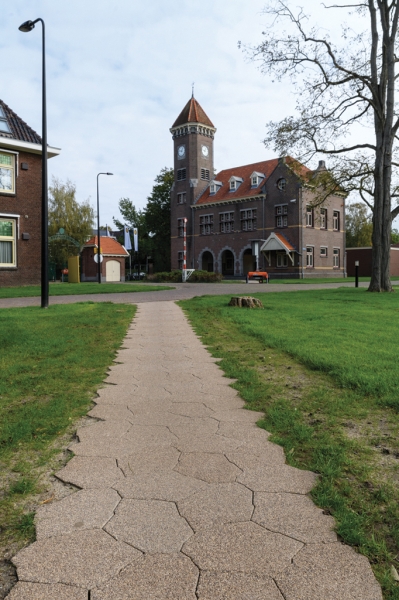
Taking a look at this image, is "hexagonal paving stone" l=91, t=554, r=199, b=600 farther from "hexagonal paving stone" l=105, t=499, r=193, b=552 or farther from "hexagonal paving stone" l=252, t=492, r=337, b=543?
"hexagonal paving stone" l=252, t=492, r=337, b=543

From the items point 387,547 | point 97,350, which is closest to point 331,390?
point 387,547

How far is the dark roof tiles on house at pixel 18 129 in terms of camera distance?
23.1 m

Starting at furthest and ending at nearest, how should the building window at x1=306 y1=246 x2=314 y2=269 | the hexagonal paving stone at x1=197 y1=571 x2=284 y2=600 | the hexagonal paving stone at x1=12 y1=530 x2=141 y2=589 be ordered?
the building window at x1=306 y1=246 x2=314 y2=269, the hexagonal paving stone at x1=12 y1=530 x2=141 y2=589, the hexagonal paving stone at x1=197 y1=571 x2=284 y2=600

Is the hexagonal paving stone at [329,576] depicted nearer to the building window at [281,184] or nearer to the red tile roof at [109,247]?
the building window at [281,184]

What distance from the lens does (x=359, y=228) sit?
75.2m

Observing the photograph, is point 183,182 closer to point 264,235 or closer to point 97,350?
point 264,235

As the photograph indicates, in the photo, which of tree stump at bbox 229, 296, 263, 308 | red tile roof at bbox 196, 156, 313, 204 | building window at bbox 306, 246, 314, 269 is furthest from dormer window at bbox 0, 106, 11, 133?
building window at bbox 306, 246, 314, 269

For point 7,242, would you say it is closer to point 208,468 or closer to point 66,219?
point 208,468

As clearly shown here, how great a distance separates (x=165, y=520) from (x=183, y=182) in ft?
202

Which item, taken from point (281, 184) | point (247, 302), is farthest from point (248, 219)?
point (247, 302)

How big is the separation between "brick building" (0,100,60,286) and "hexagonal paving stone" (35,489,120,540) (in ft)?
73.6

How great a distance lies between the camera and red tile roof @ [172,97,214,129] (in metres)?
59.5

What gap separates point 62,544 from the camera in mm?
2119

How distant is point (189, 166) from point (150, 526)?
6094 cm
